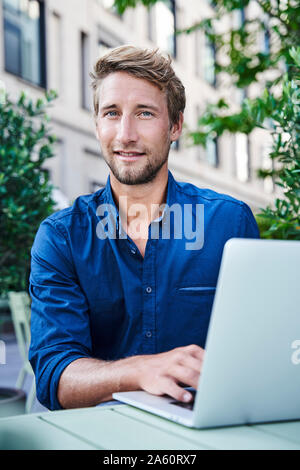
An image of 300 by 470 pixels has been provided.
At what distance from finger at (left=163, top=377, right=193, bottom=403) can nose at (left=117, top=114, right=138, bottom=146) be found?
3.78 feet

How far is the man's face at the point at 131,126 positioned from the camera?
84.1 inches

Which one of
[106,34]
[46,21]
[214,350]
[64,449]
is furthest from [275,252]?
[106,34]

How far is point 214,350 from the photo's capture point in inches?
36.4

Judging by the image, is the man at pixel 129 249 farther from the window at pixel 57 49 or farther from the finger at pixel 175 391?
the window at pixel 57 49

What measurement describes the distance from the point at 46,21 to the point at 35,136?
308 inches

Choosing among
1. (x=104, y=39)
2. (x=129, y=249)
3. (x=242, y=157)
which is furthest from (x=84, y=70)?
(x=129, y=249)

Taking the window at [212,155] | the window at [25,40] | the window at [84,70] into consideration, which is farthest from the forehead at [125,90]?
the window at [212,155]

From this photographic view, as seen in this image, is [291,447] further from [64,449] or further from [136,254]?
[136,254]

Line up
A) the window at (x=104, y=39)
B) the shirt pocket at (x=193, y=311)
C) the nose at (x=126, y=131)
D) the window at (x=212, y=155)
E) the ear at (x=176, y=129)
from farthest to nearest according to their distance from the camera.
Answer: the window at (x=212, y=155)
the window at (x=104, y=39)
the ear at (x=176, y=129)
the nose at (x=126, y=131)
the shirt pocket at (x=193, y=311)

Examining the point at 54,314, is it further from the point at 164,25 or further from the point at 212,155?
the point at 212,155

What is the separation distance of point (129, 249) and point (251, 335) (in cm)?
113

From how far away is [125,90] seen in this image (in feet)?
7.02

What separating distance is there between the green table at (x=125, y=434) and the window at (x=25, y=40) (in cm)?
1010

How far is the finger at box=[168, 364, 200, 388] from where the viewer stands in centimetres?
122
